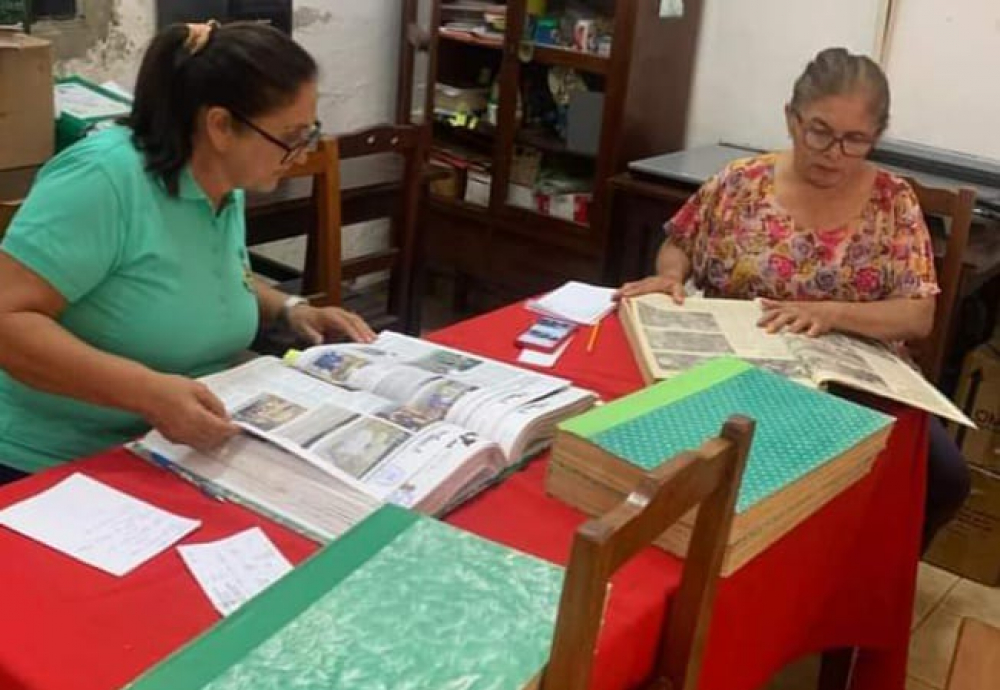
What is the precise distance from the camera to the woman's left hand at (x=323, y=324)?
1.81 meters

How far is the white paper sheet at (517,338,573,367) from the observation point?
5.74 feet

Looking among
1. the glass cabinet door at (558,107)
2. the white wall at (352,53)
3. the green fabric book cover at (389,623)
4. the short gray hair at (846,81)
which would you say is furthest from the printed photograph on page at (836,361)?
the white wall at (352,53)

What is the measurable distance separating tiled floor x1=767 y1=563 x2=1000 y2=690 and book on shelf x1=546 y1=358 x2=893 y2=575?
0.91 meters

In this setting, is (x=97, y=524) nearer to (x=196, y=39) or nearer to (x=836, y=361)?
(x=196, y=39)

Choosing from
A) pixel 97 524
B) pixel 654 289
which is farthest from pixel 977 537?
pixel 97 524

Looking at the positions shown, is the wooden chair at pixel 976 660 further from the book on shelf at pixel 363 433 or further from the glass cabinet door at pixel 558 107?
the glass cabinet door at pixel 558 107

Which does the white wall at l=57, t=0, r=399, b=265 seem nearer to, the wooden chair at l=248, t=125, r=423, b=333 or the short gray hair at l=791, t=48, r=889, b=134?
the wooden chair at l=248, t=125, r=423, b=333

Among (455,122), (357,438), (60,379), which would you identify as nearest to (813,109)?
(357,438)

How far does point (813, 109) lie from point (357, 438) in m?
1.19

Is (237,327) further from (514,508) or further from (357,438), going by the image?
(514,508)

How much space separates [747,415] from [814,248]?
2.74ft

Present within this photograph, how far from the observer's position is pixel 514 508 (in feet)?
4.19

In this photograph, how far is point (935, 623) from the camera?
2506 mm

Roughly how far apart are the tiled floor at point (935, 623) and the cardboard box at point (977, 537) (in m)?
0.03
